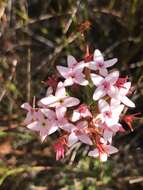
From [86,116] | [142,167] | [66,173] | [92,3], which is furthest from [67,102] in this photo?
[92,3]

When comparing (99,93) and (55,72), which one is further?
(55,72)

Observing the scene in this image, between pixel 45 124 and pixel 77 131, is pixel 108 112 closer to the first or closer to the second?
pixel 77 131

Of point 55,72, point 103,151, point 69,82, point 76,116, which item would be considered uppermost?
point 55,72

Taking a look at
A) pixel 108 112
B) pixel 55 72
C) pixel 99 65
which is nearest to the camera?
pixel 108 112

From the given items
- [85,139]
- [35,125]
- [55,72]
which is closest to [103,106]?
[85,139]

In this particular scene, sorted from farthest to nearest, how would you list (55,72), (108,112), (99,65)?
(55,72) < (99,65) < (108,112)

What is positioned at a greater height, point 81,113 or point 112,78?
point 112,78

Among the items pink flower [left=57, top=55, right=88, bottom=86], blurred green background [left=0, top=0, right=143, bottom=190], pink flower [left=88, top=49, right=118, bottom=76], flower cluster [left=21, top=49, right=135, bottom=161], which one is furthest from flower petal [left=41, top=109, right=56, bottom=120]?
blurred green background [left=0, top=0, right=143, bottom=190]
